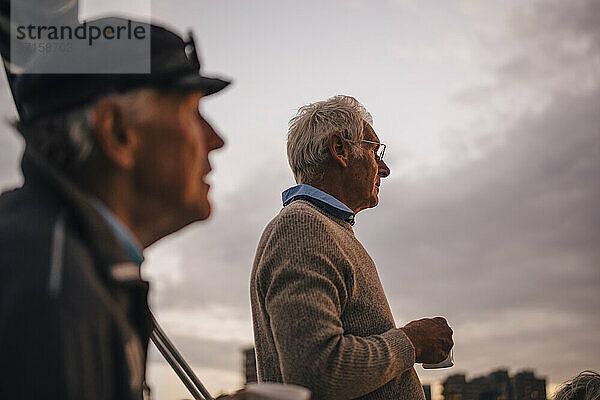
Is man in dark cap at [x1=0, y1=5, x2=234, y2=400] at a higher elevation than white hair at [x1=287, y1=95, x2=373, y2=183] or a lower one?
lower

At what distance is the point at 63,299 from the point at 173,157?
310 millimetres

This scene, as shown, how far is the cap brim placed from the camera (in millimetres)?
1072

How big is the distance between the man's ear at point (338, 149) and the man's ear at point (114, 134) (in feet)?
4.50

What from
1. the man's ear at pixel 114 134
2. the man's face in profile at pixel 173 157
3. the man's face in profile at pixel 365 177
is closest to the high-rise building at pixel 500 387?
the man's face in profile at pixel 365 177

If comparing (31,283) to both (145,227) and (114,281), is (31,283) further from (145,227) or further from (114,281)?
(145,227)

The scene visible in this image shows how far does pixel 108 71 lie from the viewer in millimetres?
1005

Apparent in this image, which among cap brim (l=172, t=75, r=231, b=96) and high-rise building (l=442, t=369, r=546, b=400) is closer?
cap brim (l=172, t=75, r=231, b=96)

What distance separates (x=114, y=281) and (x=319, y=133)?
1522 mm

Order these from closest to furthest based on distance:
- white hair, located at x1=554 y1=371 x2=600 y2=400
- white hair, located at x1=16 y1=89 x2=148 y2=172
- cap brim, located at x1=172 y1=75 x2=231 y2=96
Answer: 1. white hair, located at x1=16 y1=89 x2=148 y2=172
2. cap brim, located at x1=172 y1=75 x2=231 y2=96
3. white hair, located at x1=554 y1=371 x2=600 y2=400

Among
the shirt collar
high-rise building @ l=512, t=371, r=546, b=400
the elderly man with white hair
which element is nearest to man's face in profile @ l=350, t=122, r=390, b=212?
the elderly man with white hair

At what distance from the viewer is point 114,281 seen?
0.92m

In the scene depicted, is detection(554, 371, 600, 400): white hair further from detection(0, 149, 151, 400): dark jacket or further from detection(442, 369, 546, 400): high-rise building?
detection(442, 369, 546, 400): high-rise building

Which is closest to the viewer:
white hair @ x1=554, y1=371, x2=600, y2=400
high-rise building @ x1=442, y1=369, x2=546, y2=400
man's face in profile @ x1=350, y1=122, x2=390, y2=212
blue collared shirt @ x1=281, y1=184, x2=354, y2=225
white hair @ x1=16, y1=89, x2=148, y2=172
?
white hair @ x1=16, y1=89, x2=148, y2=172

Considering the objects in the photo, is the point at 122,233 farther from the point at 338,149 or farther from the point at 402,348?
the point at 338,149
